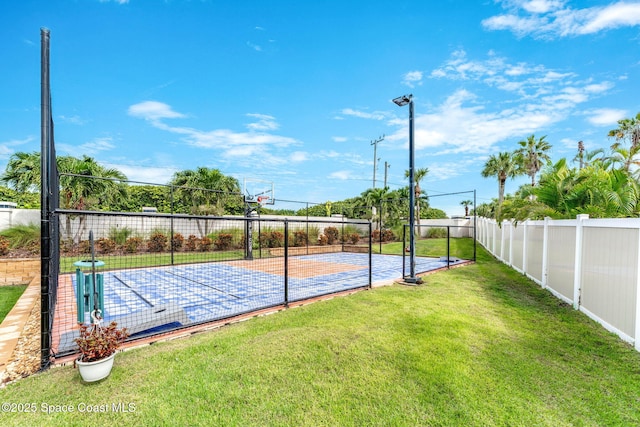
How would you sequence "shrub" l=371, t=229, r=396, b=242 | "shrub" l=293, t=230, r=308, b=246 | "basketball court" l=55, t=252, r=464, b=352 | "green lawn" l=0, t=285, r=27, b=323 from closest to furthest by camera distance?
"basketball court" l=55, t=252, r=464, b=352
"green lawn" l=0, t=285, r=27, b=323
"shrub" l=293, t=230, r=308, b=246
"shrub" l=371, t=229, r=396, b=242

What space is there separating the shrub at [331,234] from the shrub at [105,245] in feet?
32.2

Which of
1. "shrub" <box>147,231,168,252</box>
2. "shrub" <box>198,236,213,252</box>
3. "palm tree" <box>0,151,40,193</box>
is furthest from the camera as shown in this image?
"shrub" <box>198,236,213,252</box>

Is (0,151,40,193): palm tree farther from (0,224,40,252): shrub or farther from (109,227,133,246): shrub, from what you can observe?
(109,227,133,246): shrub

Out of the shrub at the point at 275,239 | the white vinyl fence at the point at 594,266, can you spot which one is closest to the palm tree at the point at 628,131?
the white vinyl fence at the point at 594,266

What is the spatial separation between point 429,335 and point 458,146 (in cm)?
1935

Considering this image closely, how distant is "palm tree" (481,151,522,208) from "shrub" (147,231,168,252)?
78.1 ft

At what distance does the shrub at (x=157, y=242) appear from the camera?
10.2 meters

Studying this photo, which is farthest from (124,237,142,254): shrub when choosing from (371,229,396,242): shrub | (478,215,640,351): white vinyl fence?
(371,229,396,242): shrub

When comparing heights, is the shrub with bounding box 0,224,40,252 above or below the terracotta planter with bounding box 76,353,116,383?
above

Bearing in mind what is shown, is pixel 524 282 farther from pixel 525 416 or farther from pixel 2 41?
pixel 2 41

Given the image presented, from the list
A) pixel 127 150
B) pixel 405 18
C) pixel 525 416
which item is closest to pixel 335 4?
pixel 405 18

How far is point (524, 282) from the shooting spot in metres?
7.24

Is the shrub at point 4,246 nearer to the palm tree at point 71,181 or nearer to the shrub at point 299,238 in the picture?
the palm tree at point 71,181

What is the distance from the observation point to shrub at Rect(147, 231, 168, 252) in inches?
402
